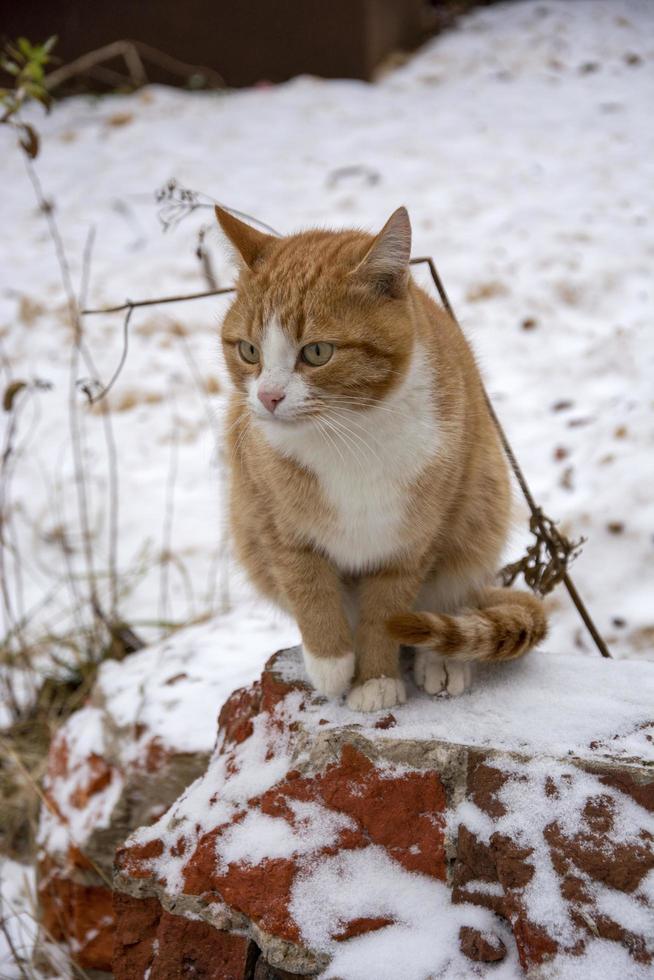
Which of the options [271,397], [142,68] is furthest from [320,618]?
[142,68]

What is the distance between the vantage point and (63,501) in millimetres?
3895

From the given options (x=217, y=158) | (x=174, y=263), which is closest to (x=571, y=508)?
(x=174, y=263)

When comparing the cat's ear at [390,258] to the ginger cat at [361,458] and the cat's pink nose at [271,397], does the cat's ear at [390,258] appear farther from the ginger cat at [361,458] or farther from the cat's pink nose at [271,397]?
the cat's pink nose at [271,397]

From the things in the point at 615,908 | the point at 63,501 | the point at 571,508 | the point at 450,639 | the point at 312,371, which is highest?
the point at 312,371

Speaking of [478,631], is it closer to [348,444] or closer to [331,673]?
[331,673]

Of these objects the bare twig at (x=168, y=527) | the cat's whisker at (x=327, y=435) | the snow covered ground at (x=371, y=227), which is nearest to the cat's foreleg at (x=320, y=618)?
the cat's whisker at (x=327, y=435)

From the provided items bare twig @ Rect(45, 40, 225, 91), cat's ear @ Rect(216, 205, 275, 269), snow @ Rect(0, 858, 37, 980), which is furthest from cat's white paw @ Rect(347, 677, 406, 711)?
bare twig @ Rect(45, 40, 225, 91)

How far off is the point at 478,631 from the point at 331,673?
12.5 inches

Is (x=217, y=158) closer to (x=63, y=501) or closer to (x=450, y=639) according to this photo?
(x=63, y=501)

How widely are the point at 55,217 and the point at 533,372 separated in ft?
11.0

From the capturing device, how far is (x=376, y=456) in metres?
1.67

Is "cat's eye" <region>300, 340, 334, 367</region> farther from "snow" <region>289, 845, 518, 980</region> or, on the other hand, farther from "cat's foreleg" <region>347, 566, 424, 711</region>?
"snow" <region>289, 845, 518, 980</region>

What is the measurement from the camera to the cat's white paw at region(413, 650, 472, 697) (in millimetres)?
1729

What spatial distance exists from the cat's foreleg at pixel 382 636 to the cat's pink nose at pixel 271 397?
1.43 ft
